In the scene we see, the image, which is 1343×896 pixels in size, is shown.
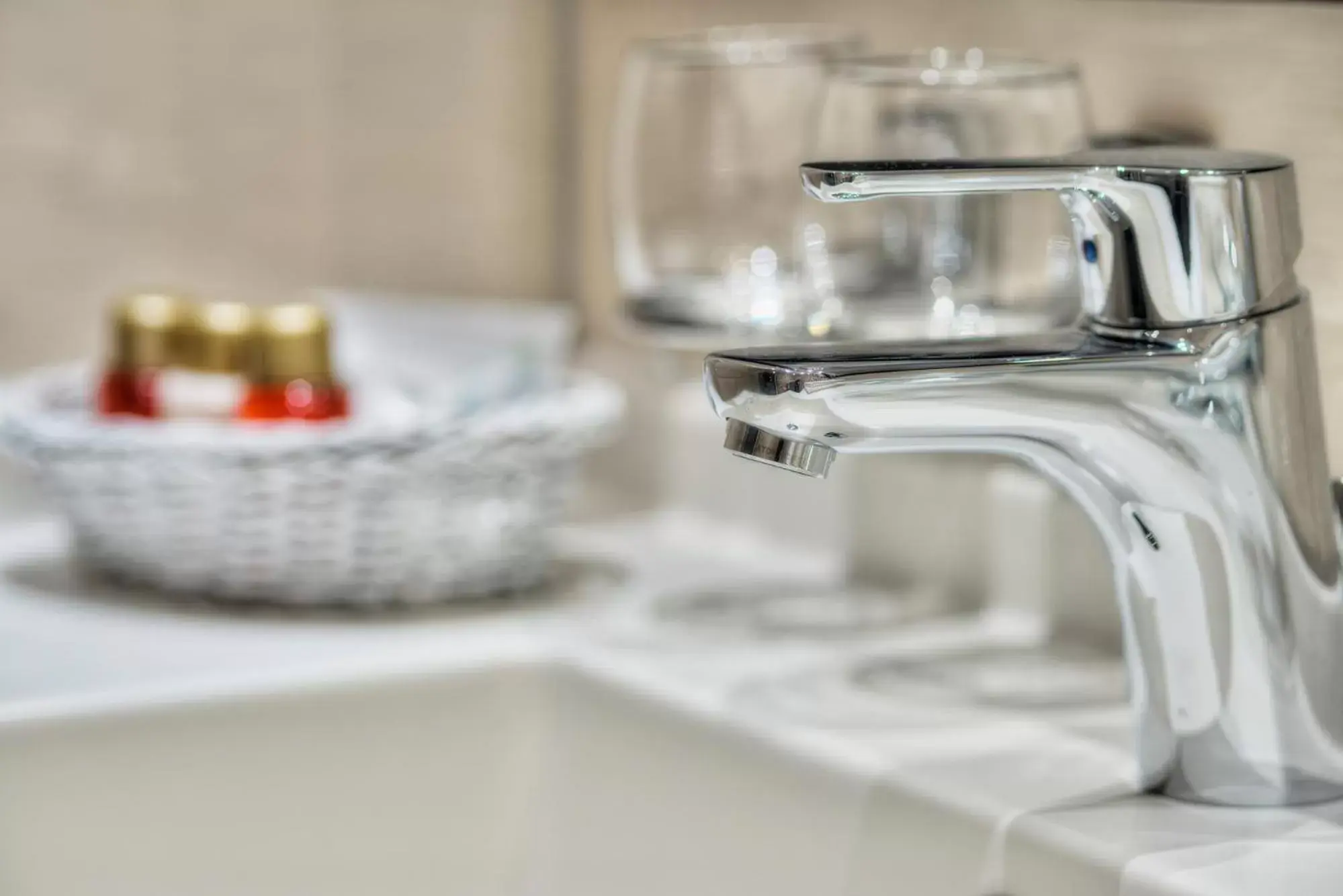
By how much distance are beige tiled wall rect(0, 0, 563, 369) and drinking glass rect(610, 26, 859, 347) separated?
0.32 meters

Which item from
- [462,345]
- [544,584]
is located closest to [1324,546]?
[544,584]

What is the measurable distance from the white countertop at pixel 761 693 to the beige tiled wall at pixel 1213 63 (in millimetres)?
157

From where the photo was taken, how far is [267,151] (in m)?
0.96

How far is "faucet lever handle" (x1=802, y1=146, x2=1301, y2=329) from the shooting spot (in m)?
0.47

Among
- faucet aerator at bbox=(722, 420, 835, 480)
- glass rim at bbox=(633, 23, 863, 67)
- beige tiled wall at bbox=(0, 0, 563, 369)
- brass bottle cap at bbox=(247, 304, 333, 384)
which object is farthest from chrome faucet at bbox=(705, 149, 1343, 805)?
beige tiled wall at bbox=(0, 0, 563, 369)

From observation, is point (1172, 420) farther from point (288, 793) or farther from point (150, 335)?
point (150, 335)

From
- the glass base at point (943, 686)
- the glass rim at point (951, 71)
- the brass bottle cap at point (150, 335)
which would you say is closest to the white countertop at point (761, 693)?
the glass base at point (943, 686)

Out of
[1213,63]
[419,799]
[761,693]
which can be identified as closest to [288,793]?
[419,799]

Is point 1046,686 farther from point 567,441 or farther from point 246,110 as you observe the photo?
point 246,110

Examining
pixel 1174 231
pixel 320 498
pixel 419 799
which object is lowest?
pixel 419 799

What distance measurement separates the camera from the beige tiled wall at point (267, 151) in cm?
90

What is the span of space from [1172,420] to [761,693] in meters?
0.20

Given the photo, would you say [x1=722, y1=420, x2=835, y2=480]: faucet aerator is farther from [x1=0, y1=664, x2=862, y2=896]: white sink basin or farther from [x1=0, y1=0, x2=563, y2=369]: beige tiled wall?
[x1=0, y1=0, x2=563, y2=369]: beige tiled wall

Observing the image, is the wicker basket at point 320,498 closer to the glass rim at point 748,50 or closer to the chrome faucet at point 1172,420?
the glass rim at point 748,50
